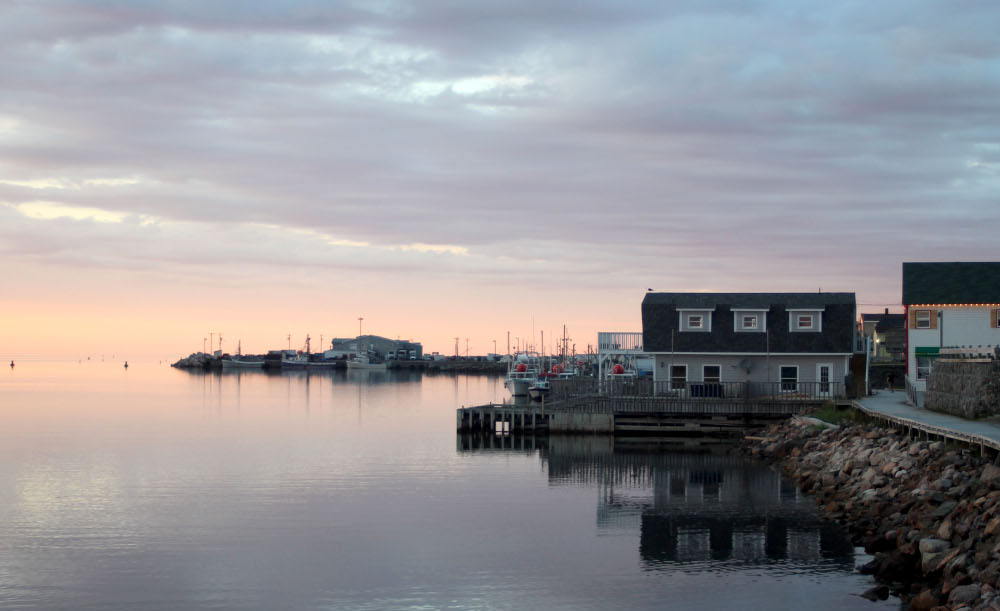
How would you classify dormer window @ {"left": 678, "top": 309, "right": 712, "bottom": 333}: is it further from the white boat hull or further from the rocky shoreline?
the white boat hull

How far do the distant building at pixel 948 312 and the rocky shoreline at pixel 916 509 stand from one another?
1607cm

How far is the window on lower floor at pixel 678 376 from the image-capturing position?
57.1 meters

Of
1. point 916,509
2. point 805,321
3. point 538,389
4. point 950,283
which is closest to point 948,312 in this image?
point 950,283

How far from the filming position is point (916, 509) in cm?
2644

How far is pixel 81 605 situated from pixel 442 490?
55.6ft

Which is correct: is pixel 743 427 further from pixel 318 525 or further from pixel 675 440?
pixel 318 525

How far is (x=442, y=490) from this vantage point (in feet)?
124

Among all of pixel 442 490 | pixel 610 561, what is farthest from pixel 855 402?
pixel 610 561

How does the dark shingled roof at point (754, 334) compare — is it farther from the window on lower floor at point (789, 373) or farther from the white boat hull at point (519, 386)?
the white boat hull at point (519, 386)

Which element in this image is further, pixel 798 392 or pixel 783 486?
pixel 798 392

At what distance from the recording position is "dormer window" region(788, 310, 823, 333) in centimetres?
5678

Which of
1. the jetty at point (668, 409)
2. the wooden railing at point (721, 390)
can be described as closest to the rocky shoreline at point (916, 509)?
the jetty at point (668, 409)

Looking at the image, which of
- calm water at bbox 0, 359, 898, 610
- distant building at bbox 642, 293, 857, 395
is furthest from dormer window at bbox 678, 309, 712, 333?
calm water at bbox 0, 359, 898, 610

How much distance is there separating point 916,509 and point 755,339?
3095 centimetres
